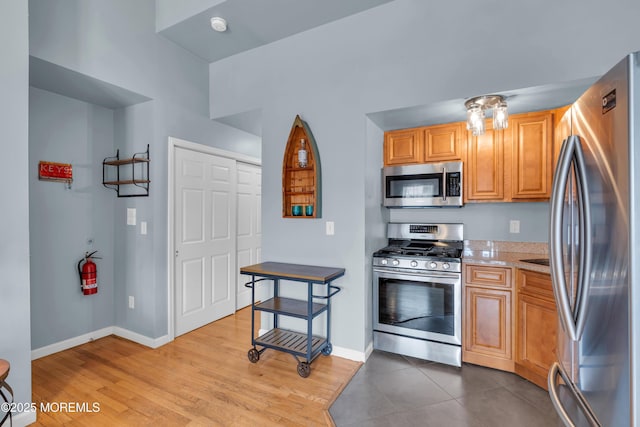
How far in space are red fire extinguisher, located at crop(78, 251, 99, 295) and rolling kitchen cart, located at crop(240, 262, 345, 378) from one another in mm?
1562

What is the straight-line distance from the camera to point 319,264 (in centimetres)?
291

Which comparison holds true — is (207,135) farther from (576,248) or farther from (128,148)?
(576,248)

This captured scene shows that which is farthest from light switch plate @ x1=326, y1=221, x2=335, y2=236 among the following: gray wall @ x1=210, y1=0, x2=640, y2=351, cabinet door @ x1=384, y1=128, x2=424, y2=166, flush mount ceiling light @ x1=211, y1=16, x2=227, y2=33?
flush mount ceiling light @ x1=211, y1=16, x2=227, y2=33

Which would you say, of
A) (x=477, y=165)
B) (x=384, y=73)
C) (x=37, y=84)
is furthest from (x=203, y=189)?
(x=477, y=165)

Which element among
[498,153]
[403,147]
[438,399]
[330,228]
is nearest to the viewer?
[438,399]

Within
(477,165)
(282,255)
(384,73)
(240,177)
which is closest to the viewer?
(384,73)

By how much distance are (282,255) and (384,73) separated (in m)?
1.90

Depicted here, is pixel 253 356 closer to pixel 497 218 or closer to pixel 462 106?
pixel 497 218

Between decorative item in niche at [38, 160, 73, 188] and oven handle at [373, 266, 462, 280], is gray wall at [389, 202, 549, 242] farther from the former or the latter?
decorative item in niche at [38, 160, 73, 188]

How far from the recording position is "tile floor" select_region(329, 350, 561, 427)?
6.41 feet

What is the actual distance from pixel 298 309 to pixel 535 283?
5.98 feet

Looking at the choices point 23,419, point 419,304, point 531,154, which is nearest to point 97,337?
point 23,419

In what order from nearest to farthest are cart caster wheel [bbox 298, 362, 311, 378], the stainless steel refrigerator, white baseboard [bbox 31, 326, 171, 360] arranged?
the stainless steel refrigerator, cart caster wheel [bbox 298, 362, 311, 378], white baseboard [bbox 31, 326, 171, 360]

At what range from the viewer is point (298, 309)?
2.68 m
